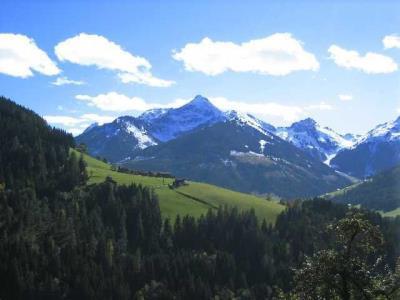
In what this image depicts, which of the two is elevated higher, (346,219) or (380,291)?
(346,219)

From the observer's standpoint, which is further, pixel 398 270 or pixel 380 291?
pixel 398 270

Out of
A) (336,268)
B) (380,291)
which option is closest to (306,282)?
(336,268)

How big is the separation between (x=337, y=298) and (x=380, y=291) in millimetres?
4692

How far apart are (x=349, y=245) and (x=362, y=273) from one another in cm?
164

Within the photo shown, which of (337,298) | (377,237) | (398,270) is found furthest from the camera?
(337,298)

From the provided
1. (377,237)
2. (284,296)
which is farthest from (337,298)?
(377,237)

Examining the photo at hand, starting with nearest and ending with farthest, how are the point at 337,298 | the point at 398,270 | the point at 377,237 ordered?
the point at 377,237 < the point at 398,270 < the point at 337,298

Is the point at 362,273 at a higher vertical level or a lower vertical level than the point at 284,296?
higher

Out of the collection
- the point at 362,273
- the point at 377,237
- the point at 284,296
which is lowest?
the point at 284,296

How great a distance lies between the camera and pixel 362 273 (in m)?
30.8

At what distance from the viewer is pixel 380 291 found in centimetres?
3041

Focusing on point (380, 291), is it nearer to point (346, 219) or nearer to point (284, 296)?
point (346, 219)

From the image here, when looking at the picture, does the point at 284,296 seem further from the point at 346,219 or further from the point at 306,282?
the point at 346,219

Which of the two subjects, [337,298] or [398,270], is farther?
[337,298]
